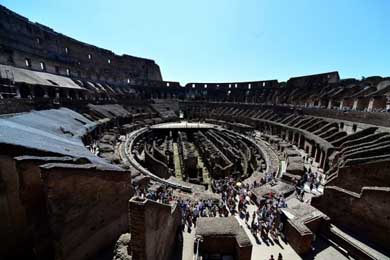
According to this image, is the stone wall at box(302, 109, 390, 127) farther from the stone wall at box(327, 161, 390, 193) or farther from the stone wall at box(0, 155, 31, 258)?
the stone wall at box(0, 155, 31, 258)

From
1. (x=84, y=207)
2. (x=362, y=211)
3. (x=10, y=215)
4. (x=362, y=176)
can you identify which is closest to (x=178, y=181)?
(x=84, y=207)

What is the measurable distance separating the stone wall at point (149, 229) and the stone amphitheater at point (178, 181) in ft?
0.11

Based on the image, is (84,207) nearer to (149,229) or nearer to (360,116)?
(149,229)

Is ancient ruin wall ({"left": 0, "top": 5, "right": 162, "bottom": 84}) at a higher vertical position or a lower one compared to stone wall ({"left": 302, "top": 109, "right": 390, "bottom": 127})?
higher

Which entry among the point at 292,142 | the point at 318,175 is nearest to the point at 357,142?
the point at 318,175

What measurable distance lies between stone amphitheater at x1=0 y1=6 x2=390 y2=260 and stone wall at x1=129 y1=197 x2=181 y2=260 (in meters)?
0.03

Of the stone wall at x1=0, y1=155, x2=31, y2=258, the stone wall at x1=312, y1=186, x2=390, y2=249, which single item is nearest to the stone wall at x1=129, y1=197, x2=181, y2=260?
the stone wall at x1=0, y1=155, x2=31, y2=258

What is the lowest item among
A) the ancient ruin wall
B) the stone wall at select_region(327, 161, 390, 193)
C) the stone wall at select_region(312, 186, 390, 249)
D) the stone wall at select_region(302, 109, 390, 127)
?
the stone wall at select_region(312, 186, 390, 249)

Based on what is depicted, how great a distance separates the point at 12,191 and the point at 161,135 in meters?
29.0

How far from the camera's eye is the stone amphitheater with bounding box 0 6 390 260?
5.59 m

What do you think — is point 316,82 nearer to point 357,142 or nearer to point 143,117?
point 357,142

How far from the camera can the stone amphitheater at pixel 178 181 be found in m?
5.59

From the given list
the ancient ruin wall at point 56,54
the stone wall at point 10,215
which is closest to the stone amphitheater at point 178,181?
the stone wall at point 10,215

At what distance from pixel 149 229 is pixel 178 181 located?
32.1 feet
